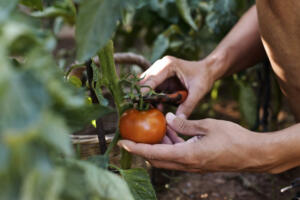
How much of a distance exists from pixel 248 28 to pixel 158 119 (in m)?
0.65

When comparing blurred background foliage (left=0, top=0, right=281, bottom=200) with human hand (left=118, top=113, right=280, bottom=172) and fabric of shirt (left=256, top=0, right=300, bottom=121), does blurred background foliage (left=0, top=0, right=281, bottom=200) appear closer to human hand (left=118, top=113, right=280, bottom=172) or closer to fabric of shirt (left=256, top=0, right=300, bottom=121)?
human hand (left=118, top=113, right=280, bottom=172)

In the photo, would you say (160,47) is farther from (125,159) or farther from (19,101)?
(19,101)

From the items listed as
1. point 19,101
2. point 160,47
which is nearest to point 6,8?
A: point 19,101

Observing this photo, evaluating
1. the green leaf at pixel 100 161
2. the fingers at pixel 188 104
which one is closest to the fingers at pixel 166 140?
the fingers at pixel 188 104

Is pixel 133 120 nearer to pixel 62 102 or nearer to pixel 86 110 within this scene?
pixel 86 110

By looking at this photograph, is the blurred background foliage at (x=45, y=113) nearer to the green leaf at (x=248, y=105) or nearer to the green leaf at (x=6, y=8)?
the green leaf at (x=6, y=8)

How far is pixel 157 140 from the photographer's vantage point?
35.6 inches

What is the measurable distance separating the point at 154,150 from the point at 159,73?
0.90 feet

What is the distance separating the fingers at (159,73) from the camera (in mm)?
1045

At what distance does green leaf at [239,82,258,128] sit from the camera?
5.49 ft

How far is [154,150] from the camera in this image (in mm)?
863

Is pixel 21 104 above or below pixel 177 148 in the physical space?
above

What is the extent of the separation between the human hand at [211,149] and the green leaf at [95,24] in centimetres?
32

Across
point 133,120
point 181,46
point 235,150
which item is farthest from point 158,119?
point 181,46
